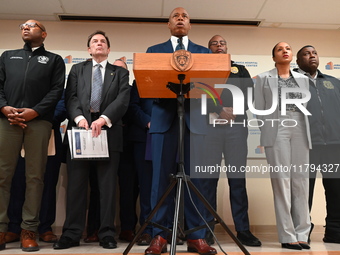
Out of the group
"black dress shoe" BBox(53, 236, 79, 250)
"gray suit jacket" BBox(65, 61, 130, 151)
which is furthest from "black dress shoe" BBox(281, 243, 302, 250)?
"black dress shoe" BBox(53, 236, 79, 250)

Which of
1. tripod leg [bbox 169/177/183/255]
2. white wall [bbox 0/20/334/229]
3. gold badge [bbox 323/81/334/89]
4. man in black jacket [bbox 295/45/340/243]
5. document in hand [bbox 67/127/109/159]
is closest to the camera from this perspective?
tripod leg [bbox 169/177/183/255]

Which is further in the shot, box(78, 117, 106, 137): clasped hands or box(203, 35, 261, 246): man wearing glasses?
box(203, 35, 261, 246): man wearing glasses

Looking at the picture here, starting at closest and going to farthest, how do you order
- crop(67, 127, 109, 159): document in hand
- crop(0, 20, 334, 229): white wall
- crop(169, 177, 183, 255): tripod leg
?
crop(169, 177, 183, 255): tripod leg < crop(67, 127, 109, 159): document in hand < crop(0, 20, 334, 229): white wall

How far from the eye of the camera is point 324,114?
3465 millimetres

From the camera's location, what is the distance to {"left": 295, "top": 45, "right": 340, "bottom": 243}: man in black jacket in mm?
3418

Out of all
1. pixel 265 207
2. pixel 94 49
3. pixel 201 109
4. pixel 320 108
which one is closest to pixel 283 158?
pixel 320 108

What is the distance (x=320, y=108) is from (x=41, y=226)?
9.20ft

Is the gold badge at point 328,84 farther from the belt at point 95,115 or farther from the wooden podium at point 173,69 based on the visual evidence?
the belt at point 95,115

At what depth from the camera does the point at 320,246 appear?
3.11 meters

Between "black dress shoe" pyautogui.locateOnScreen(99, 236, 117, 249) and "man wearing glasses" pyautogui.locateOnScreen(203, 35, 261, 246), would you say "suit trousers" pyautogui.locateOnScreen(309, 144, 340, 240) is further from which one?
"black dress shoe" pyautogui.locateOnScreen(99, 236, 117, 249)

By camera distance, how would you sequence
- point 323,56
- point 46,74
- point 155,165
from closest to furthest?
point 155,165
point 46,74
point 323,56

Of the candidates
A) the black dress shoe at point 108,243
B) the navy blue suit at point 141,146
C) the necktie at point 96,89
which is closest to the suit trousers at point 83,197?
the black dress shoe at point 108,243

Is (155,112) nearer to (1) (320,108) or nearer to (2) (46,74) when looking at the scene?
(2) (46,74)

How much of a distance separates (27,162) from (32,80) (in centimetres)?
65
